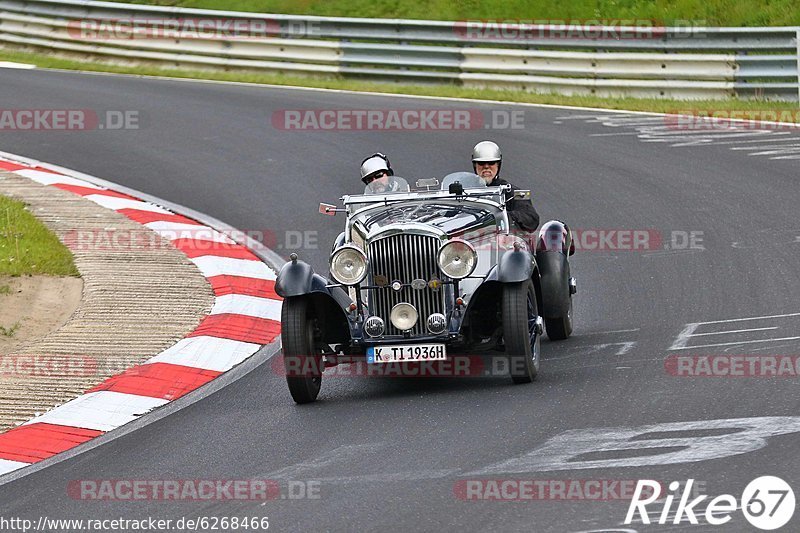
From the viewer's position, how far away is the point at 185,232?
13352 millimetres

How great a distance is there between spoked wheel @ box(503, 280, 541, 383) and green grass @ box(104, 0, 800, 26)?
45.1ft

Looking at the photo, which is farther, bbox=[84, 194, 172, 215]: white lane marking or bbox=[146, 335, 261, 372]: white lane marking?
bbox=[84, 194, 172, 215]: white lane marking

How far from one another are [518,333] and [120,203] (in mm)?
7272

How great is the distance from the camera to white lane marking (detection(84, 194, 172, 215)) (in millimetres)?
14273

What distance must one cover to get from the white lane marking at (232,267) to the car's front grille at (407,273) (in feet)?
10.9

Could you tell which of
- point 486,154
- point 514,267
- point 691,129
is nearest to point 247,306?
point 486,154

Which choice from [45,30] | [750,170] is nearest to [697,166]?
[750,170]

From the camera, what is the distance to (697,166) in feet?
50.3

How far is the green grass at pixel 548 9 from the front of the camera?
2131 cm
